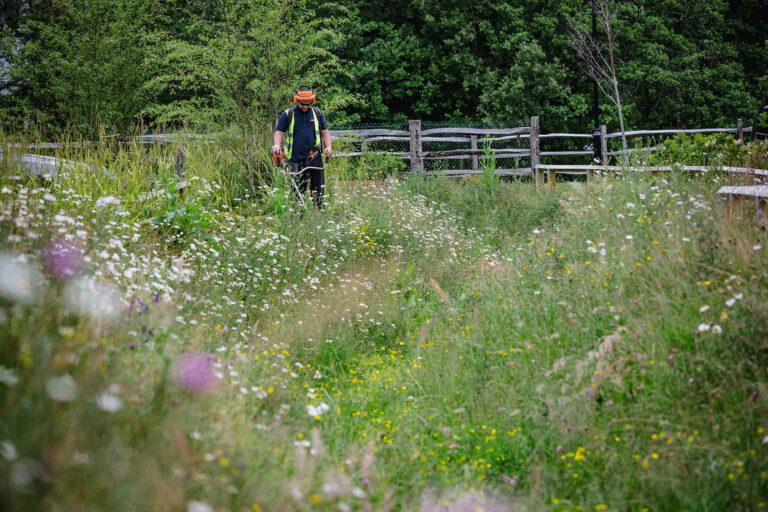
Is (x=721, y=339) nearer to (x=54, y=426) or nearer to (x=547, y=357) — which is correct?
(x=547, y=357)

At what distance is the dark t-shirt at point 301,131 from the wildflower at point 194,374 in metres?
5.41

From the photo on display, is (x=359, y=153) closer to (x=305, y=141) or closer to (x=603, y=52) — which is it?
(x=305, y=141)

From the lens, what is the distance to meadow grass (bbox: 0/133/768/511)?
2.00 meters

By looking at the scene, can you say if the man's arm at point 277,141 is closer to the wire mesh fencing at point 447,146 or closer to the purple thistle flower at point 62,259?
the wire mesh fencing at point 447,146

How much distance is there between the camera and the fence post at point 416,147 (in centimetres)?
1497

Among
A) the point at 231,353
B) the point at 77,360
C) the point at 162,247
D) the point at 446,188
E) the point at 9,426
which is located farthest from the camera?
the point at 446,188

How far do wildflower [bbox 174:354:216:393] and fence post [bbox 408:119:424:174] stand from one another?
12326 mm

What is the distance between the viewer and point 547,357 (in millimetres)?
3768

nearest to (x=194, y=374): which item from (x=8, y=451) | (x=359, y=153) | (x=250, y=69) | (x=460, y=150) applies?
(x=8, y=451)

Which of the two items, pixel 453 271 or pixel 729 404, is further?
pixel 453 271

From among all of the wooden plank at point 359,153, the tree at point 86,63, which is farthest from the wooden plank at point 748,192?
the tree at point 86,63

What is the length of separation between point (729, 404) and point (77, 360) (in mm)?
3002

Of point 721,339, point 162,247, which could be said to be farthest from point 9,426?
point 162,247

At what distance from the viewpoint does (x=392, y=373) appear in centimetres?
459
